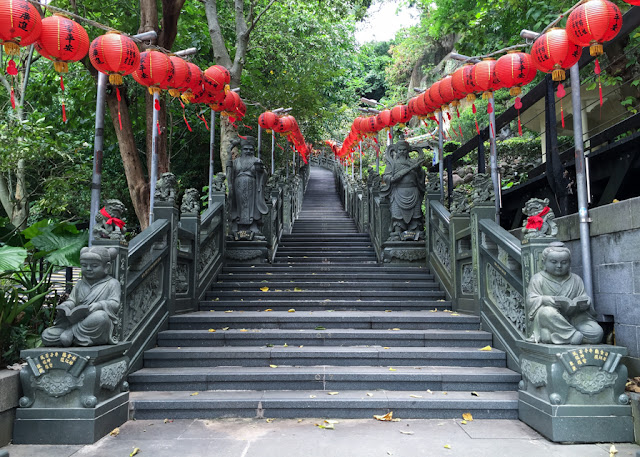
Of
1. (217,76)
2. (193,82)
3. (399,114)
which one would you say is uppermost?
(399,114)

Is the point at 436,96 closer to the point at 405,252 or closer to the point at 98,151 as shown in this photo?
the point at 405,252

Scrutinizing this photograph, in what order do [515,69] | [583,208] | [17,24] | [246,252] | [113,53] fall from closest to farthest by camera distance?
[17,24]
[583,208]
[113,53]
[515,69]
[246,252]

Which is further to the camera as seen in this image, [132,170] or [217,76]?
[132,170]

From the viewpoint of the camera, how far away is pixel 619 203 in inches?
172

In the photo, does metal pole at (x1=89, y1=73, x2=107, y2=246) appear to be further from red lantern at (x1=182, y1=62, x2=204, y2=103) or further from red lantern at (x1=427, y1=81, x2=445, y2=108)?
red lantern at (x1=427, y1=81, x2=445, y2=108)

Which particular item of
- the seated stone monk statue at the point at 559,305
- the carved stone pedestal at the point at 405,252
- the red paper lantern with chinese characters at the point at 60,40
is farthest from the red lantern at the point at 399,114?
the red paper lantern with chinese characters at the point at 60,40

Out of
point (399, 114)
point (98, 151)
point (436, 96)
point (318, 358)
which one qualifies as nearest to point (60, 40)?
point (98, 151)

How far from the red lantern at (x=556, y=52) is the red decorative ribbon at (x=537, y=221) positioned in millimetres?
1637

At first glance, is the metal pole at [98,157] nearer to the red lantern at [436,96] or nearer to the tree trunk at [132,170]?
the tree trunk at [132,170]

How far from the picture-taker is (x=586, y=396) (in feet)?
12.5

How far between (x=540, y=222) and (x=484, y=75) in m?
2.82

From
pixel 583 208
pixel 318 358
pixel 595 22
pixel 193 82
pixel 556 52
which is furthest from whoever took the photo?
pixel 193 82

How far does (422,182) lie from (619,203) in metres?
→ 5.19

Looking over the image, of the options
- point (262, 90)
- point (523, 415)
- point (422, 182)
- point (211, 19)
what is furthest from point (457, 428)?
point (262, 90)
